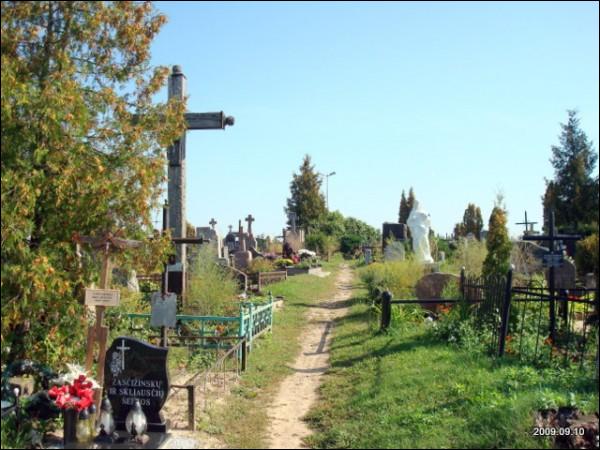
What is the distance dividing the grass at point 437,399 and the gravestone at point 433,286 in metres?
3.98

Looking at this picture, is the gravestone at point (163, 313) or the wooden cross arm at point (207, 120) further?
the wooden cross arm at point (207, 120)

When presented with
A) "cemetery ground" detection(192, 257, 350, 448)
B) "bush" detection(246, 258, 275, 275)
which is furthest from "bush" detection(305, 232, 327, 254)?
"cemetery ground" detection(192, 257, 350, 448)

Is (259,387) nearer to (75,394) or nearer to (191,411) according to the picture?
(191,411)

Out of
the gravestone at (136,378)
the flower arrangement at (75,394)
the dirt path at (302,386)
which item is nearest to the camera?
the flower arrangement at (75,394)

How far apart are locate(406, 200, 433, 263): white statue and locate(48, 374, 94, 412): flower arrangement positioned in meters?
17.3

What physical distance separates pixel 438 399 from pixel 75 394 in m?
3.77

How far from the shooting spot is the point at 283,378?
9.02 meters

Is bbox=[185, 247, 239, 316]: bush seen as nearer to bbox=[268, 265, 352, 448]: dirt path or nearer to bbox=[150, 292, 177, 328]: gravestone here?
bbox=[268, 265, 352, 448]: dirt path

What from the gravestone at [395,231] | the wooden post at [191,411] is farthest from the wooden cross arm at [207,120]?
the gravestone at [395,231]

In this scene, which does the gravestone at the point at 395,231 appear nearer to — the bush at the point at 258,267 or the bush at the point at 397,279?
the bush at the point at 258,267

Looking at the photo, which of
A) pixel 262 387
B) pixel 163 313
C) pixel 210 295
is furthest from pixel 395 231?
pixel 163 313

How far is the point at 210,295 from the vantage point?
1142 cm

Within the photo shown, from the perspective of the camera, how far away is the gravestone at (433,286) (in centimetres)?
1360

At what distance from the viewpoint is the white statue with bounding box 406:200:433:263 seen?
72.8 ft
